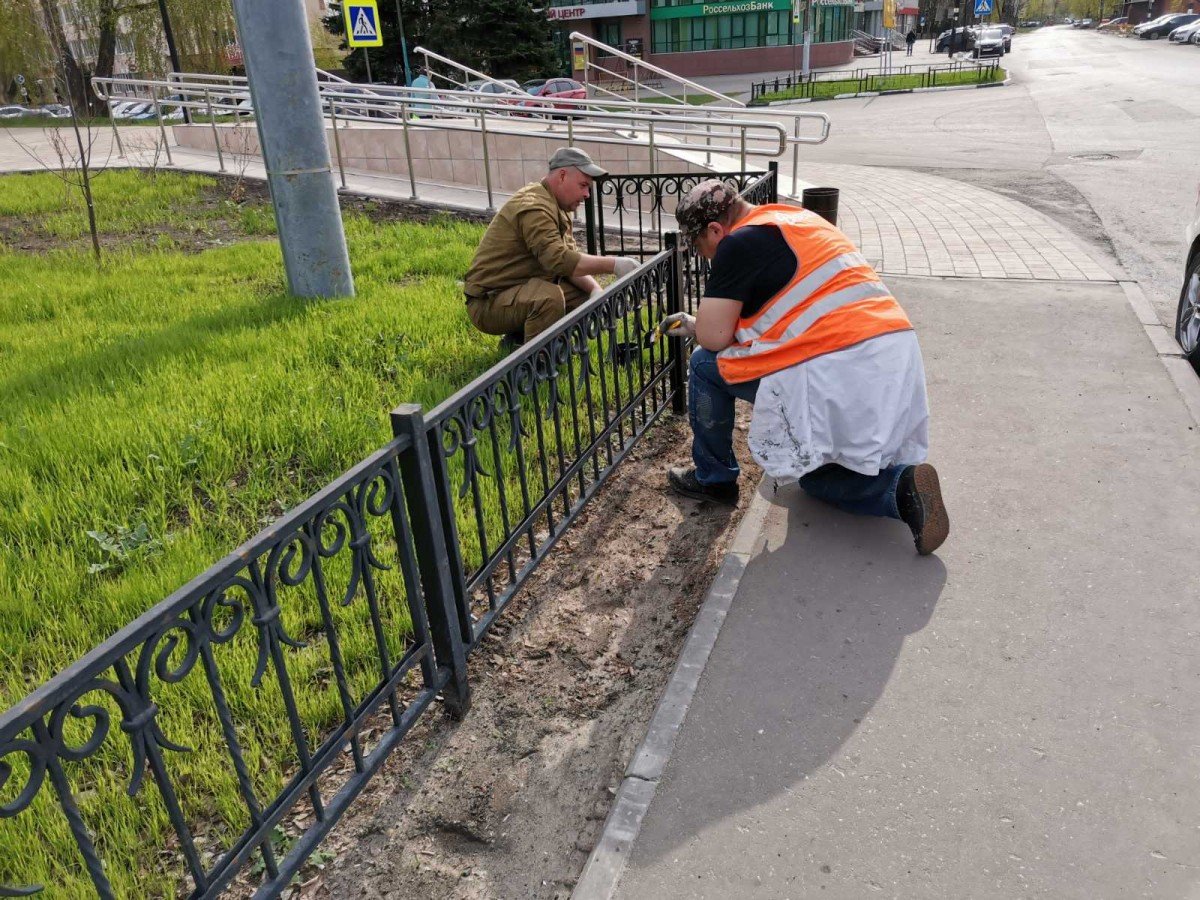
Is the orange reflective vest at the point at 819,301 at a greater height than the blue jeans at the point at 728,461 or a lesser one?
greater

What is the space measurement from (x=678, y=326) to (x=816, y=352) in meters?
0.95

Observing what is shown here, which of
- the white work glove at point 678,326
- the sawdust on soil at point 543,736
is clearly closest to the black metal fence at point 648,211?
the white work glove at point 678,326

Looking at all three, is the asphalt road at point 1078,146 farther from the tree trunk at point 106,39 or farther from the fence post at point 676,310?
the tree trunk at point 106,39

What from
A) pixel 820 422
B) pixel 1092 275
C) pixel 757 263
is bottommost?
pixel 1092 275

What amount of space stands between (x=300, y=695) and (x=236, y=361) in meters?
3.19

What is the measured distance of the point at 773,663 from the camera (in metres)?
3.04

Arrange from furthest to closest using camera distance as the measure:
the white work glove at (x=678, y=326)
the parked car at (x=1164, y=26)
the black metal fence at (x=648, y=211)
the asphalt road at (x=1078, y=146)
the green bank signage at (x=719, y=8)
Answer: the parked car at (x=1164, y=26), the green bank signage at (x=719, y=8), the asphalt road at (x=1078, y=146), the black metal fence at (x=648, y=211), the white work glove at (x=678, y=326)

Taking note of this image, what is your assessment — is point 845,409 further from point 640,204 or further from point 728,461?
point 640,204

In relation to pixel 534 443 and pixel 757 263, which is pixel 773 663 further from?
pixel 534 443

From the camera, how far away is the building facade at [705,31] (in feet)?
169

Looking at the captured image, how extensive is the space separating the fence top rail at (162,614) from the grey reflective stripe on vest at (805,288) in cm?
177

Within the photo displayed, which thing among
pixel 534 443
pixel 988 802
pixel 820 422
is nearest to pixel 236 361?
pixel 534 443

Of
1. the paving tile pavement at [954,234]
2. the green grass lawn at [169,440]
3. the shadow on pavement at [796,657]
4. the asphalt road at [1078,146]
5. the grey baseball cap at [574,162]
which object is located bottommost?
the asphalt road at [1078,146]

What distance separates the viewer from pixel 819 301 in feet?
11.4
